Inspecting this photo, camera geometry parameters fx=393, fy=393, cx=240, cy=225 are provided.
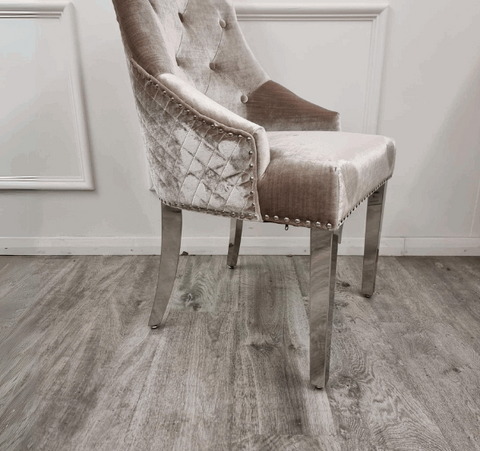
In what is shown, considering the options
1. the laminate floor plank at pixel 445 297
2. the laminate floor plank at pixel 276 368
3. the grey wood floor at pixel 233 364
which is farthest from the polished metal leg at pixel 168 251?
the laminate floor plank at pixel 445 297

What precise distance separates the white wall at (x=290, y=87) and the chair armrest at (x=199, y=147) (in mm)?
Result: 625

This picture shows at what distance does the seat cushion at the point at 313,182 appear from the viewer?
0.68 metres

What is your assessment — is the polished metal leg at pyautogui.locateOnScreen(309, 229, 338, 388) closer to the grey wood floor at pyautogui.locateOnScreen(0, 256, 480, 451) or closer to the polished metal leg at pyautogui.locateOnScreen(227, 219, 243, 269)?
the grey wood floor at pyautogui.locateOnScreen(0, 256, 480, 451)

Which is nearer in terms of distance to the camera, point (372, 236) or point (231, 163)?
point (231, 163)

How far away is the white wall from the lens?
130 centimetres

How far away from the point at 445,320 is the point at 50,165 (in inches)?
55.1

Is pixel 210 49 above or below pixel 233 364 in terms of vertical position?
above

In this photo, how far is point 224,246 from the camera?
1537mm

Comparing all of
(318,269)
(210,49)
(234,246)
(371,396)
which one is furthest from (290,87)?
(371,396)

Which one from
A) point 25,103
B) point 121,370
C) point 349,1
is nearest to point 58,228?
point 25,103

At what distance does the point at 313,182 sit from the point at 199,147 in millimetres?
236

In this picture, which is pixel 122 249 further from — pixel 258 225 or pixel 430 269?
pixel 430 269

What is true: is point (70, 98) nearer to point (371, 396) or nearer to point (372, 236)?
point (372, 236)

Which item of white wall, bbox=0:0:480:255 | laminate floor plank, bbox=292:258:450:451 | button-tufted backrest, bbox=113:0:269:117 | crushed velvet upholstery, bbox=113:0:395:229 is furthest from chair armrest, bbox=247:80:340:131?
laminate floor plank, bbox=292:258:450:451
